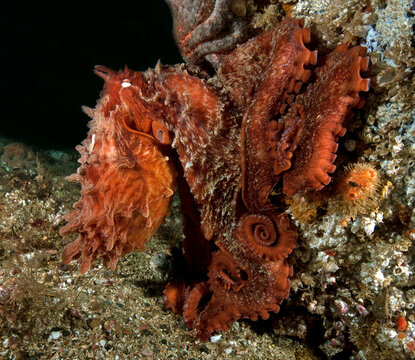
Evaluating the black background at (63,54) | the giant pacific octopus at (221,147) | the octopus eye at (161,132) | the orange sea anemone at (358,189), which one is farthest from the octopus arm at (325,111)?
the black background at (63,54)

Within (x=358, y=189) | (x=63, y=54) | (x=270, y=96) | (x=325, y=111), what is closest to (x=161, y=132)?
(x=270, y=96)

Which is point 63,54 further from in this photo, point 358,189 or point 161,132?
point 358,189

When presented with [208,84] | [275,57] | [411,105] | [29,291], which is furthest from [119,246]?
[411,105]

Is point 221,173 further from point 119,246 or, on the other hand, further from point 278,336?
point 278,336

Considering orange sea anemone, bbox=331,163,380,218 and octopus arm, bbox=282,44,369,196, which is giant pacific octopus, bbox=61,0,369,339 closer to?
octopus arm, bbox=282,44,369,196

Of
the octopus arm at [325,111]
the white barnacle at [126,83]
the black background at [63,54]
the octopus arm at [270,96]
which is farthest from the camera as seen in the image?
the black background at [63,54]

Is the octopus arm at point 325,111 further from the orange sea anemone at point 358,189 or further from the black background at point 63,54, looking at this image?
the black background at point 63,54
